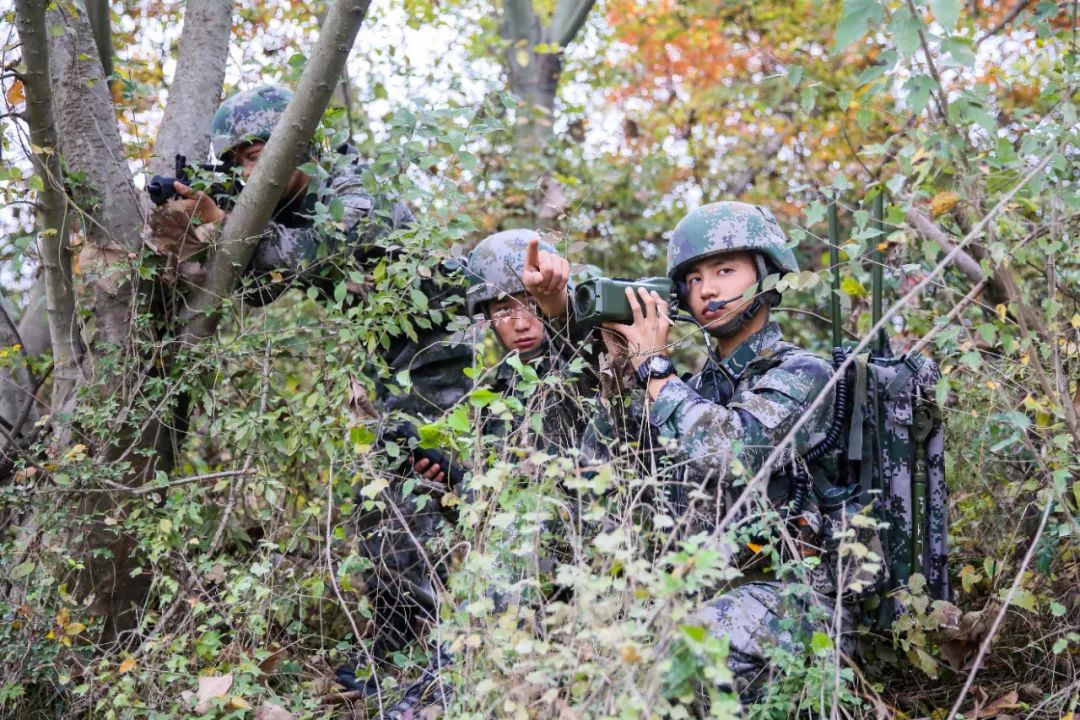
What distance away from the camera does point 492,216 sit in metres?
8.16

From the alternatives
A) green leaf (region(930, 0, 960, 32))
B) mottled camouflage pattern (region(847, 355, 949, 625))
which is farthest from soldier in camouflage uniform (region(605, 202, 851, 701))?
green leaf (region(930, 0, 960, 32))

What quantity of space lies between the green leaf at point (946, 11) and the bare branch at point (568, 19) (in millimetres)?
6076

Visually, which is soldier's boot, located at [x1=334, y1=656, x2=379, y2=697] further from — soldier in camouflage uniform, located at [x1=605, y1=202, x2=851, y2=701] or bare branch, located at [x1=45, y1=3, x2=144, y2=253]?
bare branch, located at [x1=45, y1=3, x2=144, y2=253]

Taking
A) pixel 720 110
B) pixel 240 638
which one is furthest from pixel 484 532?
pixel 720 110

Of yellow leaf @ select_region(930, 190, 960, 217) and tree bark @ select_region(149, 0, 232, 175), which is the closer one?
yellow leaf @ select_region(930, 190, 960, 217)

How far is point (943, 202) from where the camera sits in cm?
369

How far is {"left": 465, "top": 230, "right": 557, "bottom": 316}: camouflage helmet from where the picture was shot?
439cm

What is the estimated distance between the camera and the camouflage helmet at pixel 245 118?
4.45 meters

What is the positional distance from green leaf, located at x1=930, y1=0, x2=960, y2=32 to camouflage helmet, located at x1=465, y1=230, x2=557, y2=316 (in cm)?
199

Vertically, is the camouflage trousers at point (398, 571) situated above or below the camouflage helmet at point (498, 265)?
below

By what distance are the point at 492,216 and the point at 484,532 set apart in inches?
213

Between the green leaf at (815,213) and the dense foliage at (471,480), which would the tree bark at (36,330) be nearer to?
the dense foliage at (471,480)

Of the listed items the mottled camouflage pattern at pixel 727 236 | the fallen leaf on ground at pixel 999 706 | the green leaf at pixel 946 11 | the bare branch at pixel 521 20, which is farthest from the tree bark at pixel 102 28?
the bare branch at pixel 521 20

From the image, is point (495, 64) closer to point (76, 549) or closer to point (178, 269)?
point (178, 269)
